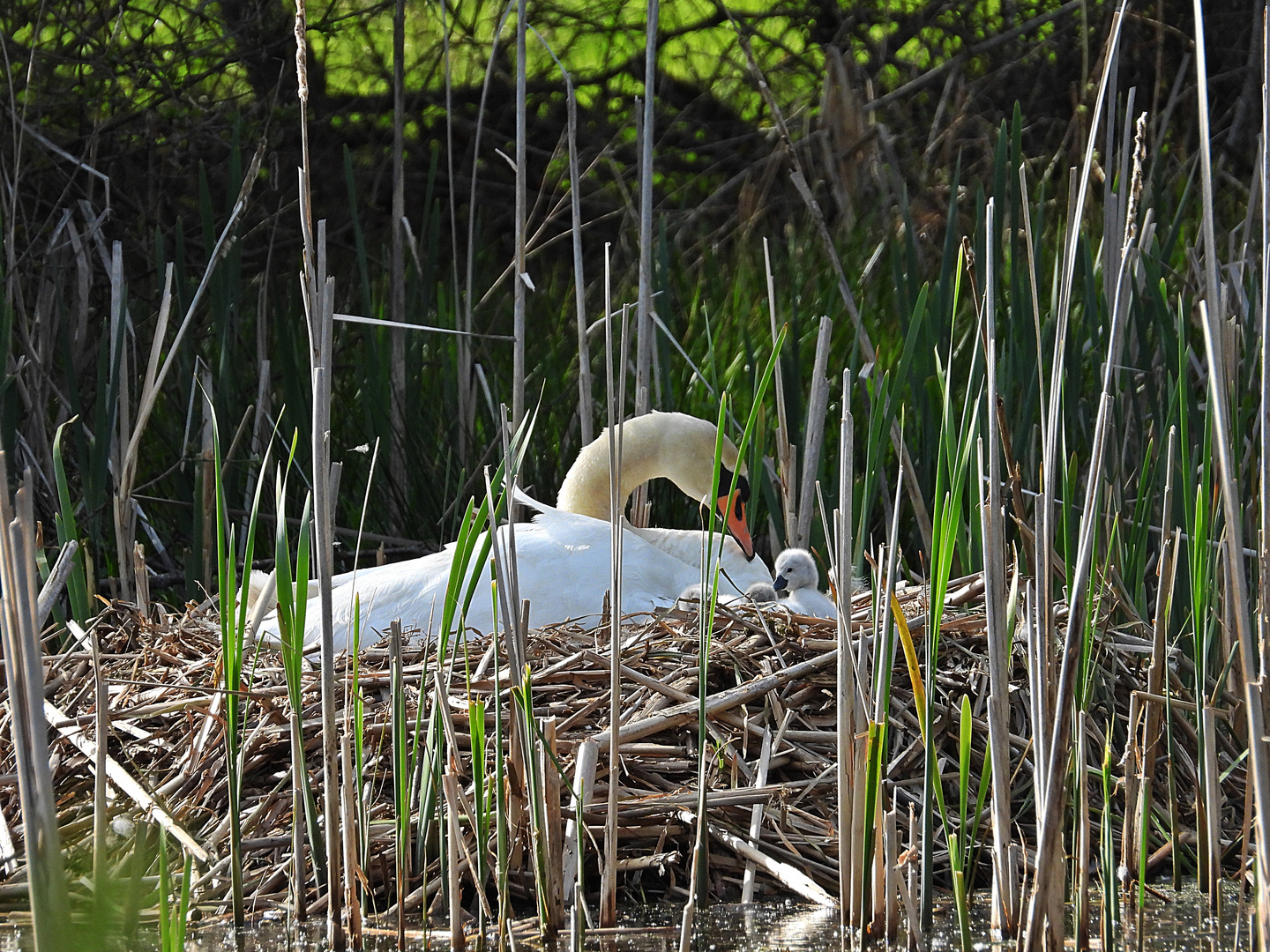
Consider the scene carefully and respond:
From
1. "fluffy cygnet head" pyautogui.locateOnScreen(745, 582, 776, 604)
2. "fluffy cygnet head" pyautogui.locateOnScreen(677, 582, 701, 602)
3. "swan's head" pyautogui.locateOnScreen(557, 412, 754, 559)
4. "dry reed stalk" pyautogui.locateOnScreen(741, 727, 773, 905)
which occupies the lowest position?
"dry reed stalk" pyautogui.locateOnScreen(741, 727, 773, 905)

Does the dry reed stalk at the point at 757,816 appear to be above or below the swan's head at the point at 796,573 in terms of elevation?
below

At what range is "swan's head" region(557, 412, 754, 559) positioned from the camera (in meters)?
4.08

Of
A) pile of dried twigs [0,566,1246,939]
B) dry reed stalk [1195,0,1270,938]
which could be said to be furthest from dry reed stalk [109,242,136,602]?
dry reed stalk [1195,0,1270,938]

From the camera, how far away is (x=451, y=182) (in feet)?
11.7

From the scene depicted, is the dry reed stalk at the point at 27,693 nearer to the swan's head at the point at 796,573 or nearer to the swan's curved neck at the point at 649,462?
the swan's head at the point at 796,573

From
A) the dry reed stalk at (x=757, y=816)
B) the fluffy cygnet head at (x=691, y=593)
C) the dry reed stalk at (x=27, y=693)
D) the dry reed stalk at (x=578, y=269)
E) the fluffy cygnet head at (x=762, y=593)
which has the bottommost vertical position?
the dry reed stalk at (x=757, y=816)

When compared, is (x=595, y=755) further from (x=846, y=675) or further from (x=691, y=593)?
(x=691, y=593)

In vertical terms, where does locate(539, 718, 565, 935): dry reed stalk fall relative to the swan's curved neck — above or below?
below

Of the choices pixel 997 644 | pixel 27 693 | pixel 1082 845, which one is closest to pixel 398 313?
pixel 997 644

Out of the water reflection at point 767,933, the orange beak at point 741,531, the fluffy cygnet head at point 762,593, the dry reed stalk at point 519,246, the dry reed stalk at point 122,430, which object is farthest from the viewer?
the orange beak at point 741,531

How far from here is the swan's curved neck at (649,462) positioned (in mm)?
4098

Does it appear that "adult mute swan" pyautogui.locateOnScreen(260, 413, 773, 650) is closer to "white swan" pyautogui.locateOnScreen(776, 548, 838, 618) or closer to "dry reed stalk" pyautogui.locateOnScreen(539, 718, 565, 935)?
"white swan" pyautogui.locateOnScreen(776, 548, 838, 618)

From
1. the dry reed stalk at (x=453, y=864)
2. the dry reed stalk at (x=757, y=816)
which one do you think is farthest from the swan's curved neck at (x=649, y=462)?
the dry reed stalk at (x=453, y=864)

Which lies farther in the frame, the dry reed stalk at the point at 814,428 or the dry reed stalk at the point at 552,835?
the dry reed stalk at the point at 814,428
